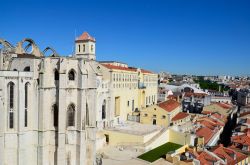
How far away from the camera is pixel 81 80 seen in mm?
30656

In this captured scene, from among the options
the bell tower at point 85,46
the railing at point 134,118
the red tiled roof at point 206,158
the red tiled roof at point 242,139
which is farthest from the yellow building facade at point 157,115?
the red tiled roof at point 206,158

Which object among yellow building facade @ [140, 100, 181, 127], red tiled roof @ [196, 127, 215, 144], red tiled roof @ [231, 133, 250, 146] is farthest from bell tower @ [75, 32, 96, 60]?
red tiled roof @ [231, 133, 250, 146]

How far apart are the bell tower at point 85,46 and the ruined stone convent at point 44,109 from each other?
26677 mm

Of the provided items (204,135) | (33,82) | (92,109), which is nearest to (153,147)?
(204,135)

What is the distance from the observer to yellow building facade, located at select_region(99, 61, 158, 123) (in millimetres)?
56000

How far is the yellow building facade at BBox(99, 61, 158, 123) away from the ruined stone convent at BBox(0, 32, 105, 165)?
77.9 feet

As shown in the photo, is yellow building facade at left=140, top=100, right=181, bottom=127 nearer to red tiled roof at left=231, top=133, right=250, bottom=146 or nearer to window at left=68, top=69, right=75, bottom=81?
red tiled roof at left=231, top=133, right=250, bottom=146

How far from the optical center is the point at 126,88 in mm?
62688

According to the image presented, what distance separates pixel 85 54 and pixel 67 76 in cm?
2884

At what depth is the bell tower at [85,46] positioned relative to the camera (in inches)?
2298

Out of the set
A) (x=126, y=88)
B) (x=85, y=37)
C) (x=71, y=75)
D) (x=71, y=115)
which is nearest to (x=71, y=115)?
(x=71, y=115)

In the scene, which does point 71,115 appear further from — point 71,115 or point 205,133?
point 205,133

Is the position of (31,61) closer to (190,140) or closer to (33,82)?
(33,82)

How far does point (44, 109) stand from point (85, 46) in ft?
100
